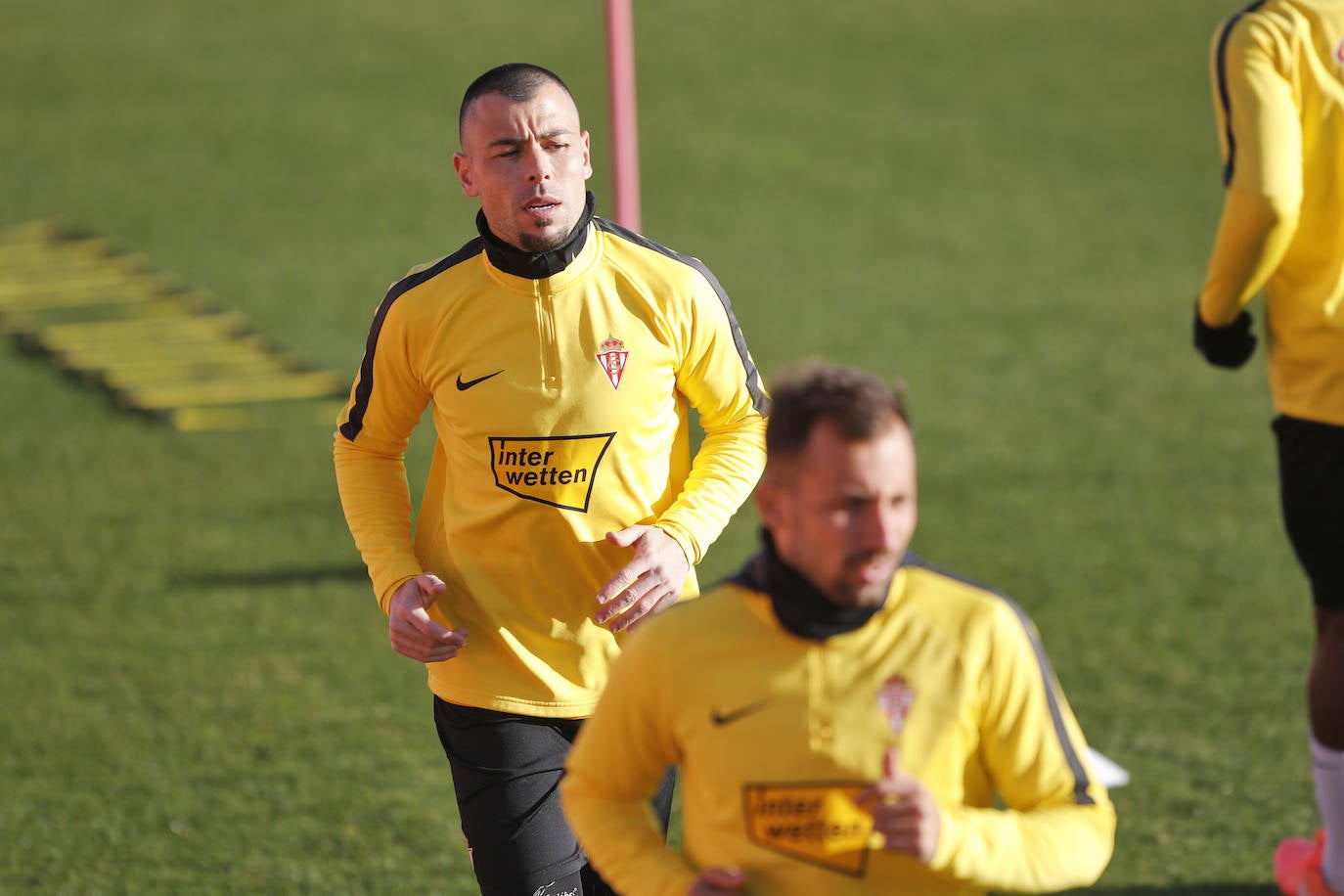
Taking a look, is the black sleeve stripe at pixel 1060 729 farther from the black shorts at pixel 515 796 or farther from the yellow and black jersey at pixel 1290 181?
the yellow and black jersey at pixel 1290 181

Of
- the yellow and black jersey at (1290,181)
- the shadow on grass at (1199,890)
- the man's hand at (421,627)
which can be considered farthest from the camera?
the shadow on grass at (1199,890)

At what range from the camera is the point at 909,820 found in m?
2.58

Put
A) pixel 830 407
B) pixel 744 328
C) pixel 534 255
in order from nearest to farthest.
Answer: pixel 830 407
pixel 534 255
pixel 744 328

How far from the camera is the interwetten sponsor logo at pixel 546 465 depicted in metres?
3.87

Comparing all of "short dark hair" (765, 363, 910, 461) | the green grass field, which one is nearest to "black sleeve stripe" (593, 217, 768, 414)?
"short dark hair" (765, 363, 910, 461)

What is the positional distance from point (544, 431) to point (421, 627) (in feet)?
1.67

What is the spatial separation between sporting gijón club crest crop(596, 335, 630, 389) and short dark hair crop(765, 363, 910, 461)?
1099 millimetres

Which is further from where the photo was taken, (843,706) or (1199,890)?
(1199,890)

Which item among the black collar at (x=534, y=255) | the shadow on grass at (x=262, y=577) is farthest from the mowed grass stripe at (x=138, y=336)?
the black collar at (x=534, y=255)

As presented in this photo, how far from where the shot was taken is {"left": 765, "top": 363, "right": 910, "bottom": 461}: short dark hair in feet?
8.79

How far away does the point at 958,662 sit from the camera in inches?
110

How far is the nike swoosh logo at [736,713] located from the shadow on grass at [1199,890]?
296 centimetres

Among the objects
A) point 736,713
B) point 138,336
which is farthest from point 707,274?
point 138,336

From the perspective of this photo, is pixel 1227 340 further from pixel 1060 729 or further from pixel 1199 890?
pixel 1060 729
